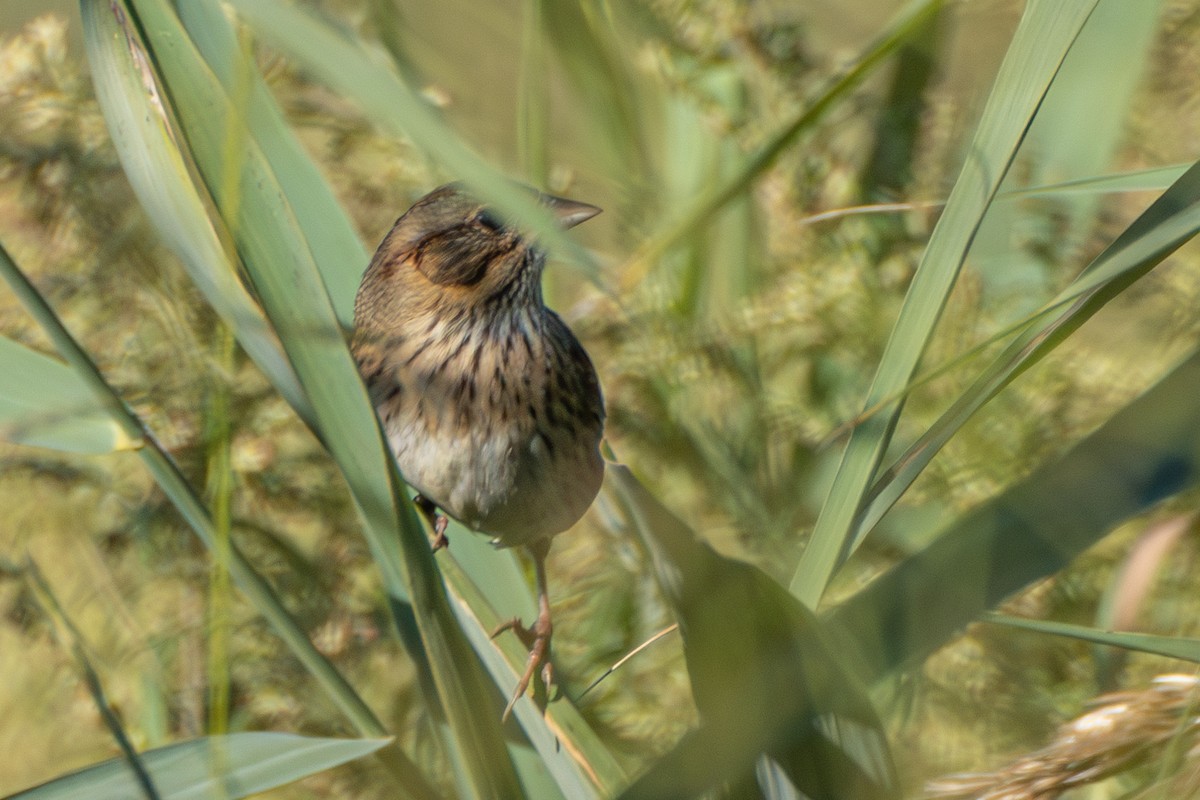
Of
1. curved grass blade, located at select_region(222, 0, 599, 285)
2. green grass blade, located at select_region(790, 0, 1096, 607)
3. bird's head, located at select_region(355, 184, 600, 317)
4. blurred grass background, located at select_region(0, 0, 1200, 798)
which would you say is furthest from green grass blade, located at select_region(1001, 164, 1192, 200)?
bird's head, located at select_region(355, 184, 600, 317)

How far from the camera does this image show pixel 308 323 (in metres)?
0.93

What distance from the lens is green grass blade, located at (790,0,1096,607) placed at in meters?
0.91

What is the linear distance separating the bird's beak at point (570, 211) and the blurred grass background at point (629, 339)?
0.11 feet

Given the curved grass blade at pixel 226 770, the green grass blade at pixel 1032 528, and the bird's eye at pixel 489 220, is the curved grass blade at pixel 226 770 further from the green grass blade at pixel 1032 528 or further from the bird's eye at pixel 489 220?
the bird's eye at pixel 489 220

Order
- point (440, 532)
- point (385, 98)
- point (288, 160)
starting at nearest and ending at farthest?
1. point (385, 98)
2. point (288, 160)
3. point (440, 532)

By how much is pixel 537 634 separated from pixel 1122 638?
76 centimetres

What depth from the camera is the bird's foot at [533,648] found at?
1131mm

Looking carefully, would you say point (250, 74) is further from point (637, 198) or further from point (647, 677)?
point (647, 677)

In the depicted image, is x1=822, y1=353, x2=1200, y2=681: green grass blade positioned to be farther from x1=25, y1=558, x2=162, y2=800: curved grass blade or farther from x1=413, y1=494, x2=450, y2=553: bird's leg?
x1=413, y1=494, x2=450, y2=553: bird's leg

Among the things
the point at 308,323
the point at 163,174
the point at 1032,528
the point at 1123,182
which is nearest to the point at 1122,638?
the point at 1032,528

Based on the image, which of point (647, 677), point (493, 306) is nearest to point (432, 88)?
point (493, 306)

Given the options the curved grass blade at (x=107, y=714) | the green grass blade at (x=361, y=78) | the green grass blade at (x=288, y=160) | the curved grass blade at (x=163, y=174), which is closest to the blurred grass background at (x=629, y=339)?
the green grass blade at (x=288, y=160)

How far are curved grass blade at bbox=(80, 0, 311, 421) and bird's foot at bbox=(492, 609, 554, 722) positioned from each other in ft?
1.05

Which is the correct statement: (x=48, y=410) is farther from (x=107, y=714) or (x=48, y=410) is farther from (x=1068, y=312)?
(x=1068, y=312)
